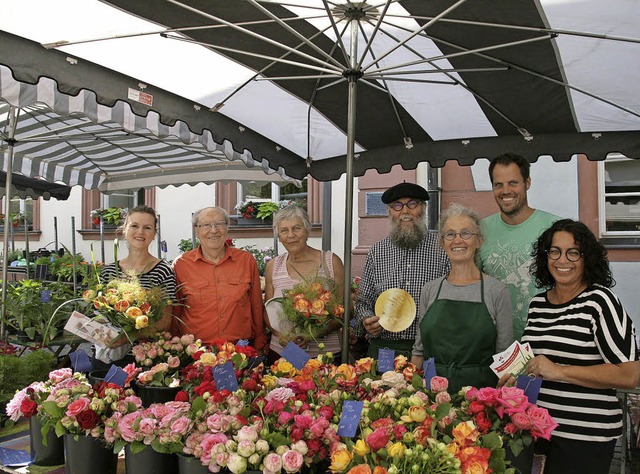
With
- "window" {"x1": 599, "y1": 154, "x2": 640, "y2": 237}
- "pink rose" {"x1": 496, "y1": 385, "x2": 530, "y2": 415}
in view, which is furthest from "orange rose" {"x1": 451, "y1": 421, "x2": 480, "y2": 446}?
"window" {"x1": 599, "y1": 154, "x2": 640, "y2": 237}

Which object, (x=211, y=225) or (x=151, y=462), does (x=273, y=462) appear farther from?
(x=211, y=225)

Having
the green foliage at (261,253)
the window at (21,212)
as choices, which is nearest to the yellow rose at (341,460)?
the green foliage at (261,253)

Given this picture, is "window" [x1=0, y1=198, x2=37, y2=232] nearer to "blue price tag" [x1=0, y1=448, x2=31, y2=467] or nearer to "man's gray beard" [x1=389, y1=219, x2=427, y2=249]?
"blue price tag" [x1=0, y1=448, x2=31, y2=467]

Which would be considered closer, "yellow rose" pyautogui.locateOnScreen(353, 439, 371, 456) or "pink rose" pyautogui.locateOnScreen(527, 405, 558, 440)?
"yellow rose" pyautogui.locateOnScreen(353, 439, 371, 456)

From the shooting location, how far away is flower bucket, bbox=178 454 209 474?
1.46m

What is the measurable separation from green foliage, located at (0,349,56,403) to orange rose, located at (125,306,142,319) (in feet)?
2.63

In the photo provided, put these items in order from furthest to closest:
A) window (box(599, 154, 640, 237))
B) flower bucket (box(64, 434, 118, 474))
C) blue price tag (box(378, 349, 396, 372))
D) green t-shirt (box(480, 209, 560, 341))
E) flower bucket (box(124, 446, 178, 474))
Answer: window (box(599, 154, 640, 237)) < green t-shirt (box(480, 209, 560, 341)) < blue price tag (box(378, 349, 396, 372)) < flower bucket (box(64, 434, 118, 474)) < flower bucket (box(124, 446, 178, 474))

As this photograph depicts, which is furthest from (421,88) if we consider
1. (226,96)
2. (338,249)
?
(338,249)

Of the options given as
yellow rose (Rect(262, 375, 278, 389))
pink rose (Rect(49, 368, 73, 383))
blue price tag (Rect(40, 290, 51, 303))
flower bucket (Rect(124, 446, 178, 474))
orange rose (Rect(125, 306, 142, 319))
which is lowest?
flower bucket (Rect(124, 446, 178, 474))

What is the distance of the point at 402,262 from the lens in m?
2.61

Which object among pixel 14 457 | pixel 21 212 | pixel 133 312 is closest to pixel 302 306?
pixel 133 312

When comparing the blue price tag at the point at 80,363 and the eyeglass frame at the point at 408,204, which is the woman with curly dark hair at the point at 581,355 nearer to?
the eyeglass frame at the point at 408,204

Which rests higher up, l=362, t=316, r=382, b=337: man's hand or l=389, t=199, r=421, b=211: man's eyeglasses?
l=389, t=199, r=421, b=211: man's eyeglasses

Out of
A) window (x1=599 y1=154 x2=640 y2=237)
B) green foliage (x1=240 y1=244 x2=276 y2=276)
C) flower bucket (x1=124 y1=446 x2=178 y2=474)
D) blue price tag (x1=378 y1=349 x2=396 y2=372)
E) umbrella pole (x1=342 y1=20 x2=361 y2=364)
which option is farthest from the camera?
green foliage (x1=240 y1=244 x2=276 y2=276)
